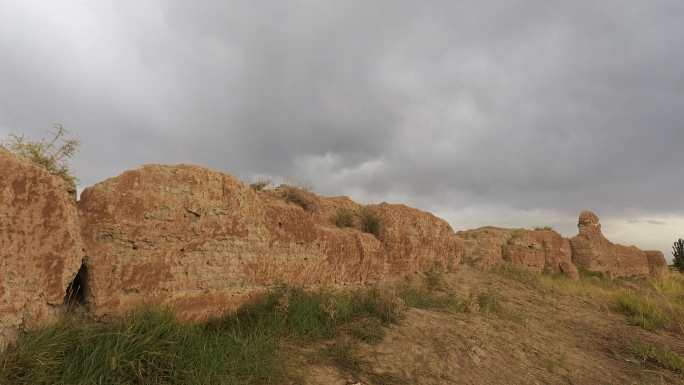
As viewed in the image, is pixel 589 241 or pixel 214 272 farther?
pixel 589 241

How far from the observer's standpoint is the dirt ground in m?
3.37

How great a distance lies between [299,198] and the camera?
5.16m

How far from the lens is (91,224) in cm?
300

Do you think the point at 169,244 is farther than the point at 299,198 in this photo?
No

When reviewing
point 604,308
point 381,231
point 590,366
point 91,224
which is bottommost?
point 590,366

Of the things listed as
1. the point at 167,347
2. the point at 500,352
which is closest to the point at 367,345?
the point at 500,352

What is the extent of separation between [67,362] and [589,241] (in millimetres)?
13451

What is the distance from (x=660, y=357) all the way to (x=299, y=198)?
16.3ft

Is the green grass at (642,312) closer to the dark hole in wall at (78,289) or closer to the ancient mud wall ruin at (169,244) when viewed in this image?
the ancient mud wall ruin at (169,244)

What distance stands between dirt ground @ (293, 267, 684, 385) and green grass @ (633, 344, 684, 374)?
90 mm

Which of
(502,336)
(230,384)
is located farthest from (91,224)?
(502,336)

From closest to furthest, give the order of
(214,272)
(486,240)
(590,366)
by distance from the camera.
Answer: (214,272) → (590,366) → (486,240)

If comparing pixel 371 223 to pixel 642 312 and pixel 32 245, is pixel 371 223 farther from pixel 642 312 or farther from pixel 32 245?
pixel 642 312

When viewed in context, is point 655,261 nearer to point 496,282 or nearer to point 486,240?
point 486,240
